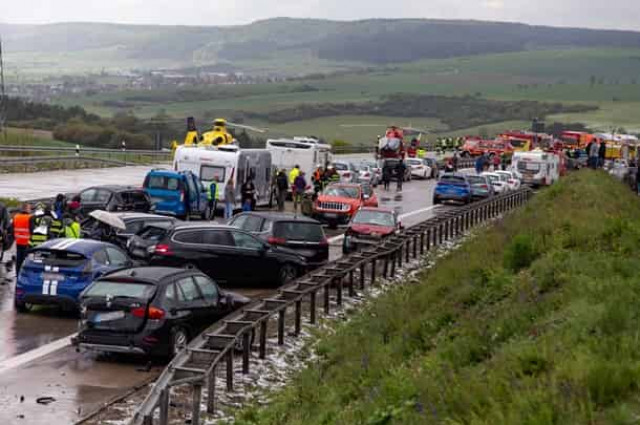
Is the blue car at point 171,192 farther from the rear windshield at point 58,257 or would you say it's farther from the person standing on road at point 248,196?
the rear windshield at point 58,257

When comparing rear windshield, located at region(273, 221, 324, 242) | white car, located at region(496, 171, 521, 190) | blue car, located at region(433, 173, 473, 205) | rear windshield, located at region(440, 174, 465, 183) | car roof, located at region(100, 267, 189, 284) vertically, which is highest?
car roof, located at region(100, 267, 189, 284)

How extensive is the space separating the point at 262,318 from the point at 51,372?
123 inches

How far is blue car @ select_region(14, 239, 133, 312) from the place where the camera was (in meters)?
21.4

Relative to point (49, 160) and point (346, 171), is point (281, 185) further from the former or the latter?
point (49, 160)

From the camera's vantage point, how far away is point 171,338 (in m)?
18.1

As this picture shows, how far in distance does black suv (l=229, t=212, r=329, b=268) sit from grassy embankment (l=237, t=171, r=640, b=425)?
534cm

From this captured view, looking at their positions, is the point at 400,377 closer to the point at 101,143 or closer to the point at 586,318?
the point at 586,318

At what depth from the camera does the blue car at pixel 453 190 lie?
2165 inches

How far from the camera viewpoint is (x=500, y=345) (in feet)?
44.2

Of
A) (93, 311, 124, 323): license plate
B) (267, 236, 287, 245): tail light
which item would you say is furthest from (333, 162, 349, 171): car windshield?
(93, 311, 124, 323): license plate

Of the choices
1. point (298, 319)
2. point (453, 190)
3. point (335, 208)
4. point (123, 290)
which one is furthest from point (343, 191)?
point (123, 290)

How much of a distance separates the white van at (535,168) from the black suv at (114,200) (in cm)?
3556

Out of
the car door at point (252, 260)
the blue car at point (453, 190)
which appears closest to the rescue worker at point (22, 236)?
the car door at point (252, 260)

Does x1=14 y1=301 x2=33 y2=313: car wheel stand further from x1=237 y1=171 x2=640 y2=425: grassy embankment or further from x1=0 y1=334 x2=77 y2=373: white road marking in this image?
x1=237 y1=171 x2=640 y2=425: grassy embankment
